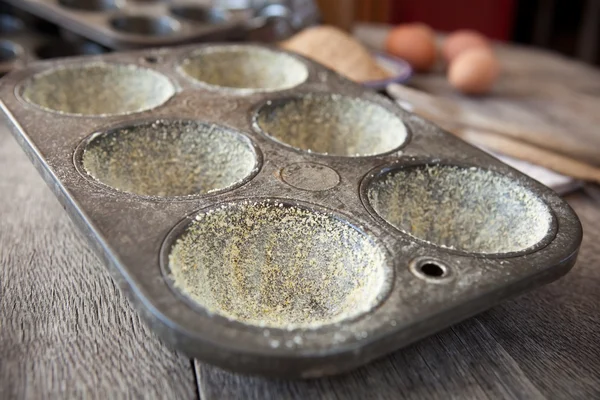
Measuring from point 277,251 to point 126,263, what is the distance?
0.22 m

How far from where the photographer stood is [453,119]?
4.56 ft

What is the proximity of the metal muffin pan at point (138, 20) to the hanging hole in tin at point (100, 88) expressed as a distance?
268 millimetres

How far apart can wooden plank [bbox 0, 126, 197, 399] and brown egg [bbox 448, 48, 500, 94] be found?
106cm

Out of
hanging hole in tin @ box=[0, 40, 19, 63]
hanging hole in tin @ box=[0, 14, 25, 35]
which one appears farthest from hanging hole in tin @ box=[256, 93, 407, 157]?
hanging hole in tin @ box=[0, 14, 25, 35]

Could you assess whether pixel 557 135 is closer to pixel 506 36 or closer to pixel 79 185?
pixel 79 185

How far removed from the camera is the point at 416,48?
70.7 inches

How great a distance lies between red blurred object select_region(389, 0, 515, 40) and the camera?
3.08m

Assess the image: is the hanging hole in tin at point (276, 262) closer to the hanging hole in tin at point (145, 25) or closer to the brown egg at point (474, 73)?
the brown egg at point (474, 73)

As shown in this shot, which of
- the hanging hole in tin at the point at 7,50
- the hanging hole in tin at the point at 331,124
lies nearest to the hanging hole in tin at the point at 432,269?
the hanging hole in tin at the point at 331,124

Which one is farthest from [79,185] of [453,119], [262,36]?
[262,36]

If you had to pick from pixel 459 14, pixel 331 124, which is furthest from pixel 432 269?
pixel 459 14

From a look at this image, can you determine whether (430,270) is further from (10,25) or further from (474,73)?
(10,25)

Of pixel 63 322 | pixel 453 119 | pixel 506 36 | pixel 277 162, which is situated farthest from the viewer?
pixel 506 36

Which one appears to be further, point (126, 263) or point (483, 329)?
point (483, 329)
